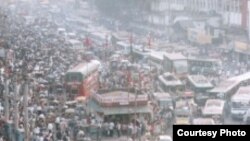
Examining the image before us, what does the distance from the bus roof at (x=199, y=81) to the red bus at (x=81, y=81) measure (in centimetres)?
218

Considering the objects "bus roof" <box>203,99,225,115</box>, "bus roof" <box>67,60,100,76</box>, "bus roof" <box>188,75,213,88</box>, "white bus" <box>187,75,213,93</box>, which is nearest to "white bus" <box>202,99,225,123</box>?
Result: "bus roof" <box>203,99,225,115</box>

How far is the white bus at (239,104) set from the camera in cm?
1389

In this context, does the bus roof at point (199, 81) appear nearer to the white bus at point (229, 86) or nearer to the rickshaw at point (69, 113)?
the white bus at point (229, 86)

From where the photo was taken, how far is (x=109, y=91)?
13906 mm

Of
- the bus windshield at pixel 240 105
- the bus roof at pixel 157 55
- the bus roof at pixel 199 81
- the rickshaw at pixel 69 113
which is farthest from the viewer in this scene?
the bus roof at pixel 157 55

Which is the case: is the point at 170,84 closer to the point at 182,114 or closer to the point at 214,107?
the point at 214,107

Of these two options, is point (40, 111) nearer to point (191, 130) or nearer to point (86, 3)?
point (191, 130)

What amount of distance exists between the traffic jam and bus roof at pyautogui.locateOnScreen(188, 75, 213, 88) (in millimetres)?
22

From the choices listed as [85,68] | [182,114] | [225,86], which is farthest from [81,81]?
[225,86]

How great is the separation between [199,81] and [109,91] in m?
3.06

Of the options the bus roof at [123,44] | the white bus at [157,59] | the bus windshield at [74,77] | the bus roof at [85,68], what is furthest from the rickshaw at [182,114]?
the bus roof at [123,44]

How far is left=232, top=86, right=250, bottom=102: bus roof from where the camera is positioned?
46.7 feet

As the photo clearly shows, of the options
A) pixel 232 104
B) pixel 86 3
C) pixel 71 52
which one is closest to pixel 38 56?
pixel 71 52

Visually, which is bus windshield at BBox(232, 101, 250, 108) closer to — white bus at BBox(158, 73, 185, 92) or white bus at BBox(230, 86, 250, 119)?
white bus at BBox(230, 86, 250, 119)
